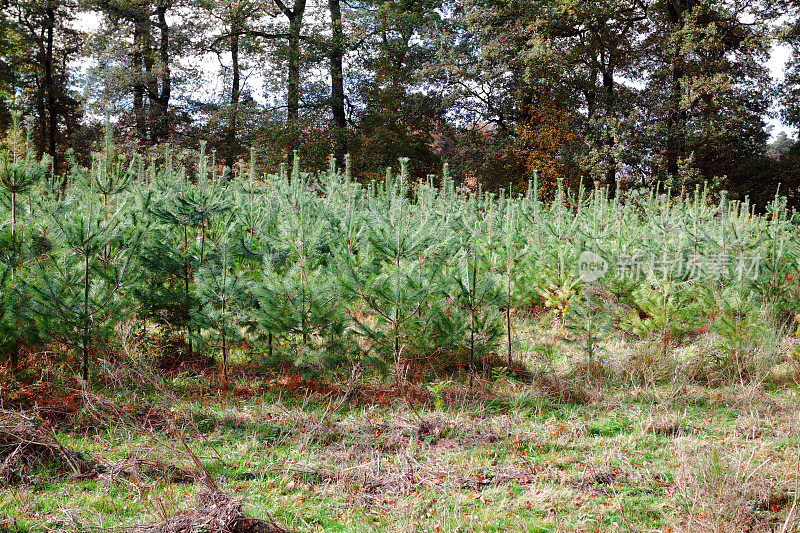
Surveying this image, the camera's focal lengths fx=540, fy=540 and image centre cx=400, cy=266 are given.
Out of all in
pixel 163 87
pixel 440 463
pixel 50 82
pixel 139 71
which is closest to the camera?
pixel 440 463

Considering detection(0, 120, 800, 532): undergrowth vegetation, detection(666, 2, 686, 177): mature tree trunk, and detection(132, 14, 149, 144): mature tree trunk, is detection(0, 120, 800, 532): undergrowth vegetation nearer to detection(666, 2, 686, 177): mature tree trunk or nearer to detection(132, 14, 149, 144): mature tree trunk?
detection(666, 2, 686, 177): mature tree trunk

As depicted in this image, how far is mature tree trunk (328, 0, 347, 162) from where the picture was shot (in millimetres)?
22469

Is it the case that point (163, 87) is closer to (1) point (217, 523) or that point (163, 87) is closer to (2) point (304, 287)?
(2) point (304, 287)

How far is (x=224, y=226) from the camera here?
18.6 feet

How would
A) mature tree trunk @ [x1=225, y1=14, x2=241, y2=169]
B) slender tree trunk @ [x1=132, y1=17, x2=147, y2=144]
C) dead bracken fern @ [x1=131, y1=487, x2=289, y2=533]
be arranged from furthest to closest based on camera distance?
1. mature tree trunk @ [x1=225, y1=14, x2=241, y2=169]
2. slender tree trunk @ [x1=132, y1=17, x2=147, y2=144]
3. dead bracken fern @ [x1=131, y1=487, x2=289, y2=533]

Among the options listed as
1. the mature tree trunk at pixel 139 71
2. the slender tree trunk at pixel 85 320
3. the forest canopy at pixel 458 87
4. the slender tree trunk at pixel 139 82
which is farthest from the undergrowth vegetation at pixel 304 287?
the mature tree trunk at pixel 139 71

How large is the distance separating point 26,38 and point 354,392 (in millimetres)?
28992

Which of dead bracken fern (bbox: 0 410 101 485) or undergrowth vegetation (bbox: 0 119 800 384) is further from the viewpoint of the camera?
undergrowth vegetation (bbox: 0 119 800 384)

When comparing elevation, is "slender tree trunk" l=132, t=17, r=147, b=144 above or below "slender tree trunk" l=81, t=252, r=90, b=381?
above

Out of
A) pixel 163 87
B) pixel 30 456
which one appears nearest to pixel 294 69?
pixel 163 87

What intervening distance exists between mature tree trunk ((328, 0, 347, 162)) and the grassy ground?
18.4 m

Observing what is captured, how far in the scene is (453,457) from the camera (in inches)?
144

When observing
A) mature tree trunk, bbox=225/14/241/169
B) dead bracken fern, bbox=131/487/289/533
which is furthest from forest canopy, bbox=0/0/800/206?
dead bracken fern, bbox=131/487/289/533

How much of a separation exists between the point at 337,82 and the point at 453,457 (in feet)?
72.6
